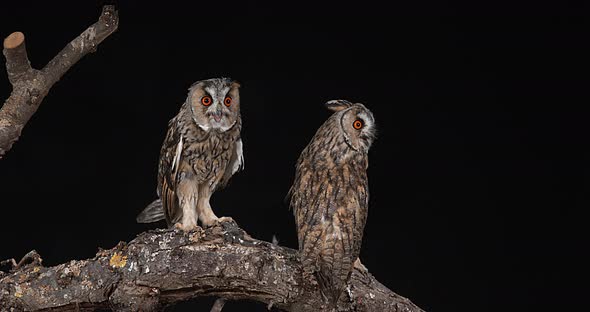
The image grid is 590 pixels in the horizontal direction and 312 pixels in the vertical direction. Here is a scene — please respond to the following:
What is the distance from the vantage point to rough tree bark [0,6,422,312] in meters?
2.41

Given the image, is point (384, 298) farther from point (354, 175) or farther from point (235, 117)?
point (235, 117)

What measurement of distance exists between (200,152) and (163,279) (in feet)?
1.75

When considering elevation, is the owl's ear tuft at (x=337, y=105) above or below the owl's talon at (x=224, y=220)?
above

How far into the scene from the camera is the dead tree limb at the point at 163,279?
241cm

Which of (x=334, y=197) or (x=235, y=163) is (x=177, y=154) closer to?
(x=235, y=163)

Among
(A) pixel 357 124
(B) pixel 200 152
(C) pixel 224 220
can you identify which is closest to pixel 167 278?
(C) pixel 224 220

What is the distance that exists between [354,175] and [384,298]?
43 centimetres

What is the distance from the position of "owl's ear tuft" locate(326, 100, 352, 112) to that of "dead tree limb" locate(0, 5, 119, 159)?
2.60ft

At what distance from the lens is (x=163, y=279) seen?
2.40m

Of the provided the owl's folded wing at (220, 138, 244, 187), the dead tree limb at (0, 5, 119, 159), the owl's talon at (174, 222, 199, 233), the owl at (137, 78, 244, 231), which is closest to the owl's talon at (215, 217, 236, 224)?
the owl at (137, 78, 244, 231)

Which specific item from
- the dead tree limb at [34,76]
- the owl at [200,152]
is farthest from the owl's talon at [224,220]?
the dead tree limb at [34,76]

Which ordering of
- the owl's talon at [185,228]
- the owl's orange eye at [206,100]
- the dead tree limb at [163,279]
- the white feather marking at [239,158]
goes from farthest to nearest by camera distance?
1. the white feather marking at [239,158]
2. the owl's orange eye at [206,100]
3. the owl's talon at [185,228]
4. the dead tree limb at [163,279]

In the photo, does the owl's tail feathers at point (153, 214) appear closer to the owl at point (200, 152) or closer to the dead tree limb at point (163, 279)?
the owl at point (200, 152)

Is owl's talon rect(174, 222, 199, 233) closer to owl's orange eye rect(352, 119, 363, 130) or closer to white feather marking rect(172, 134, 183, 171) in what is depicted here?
white feather marking rect(172, 134, 183, 171)
